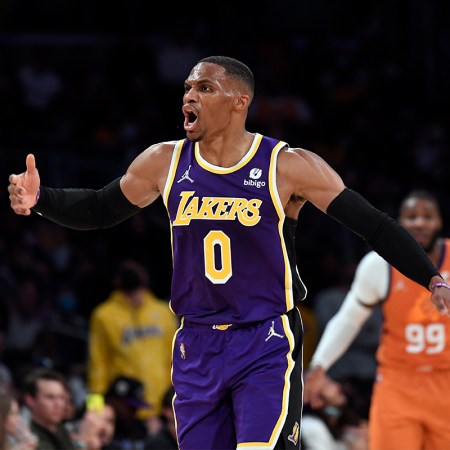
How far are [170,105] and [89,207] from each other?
8.25 metres

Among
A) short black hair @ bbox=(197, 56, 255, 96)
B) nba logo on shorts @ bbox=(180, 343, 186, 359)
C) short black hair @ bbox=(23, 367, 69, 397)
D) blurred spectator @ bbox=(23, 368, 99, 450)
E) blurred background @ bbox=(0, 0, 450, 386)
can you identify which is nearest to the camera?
nba logo on shorts @ bbox=(180, 343, 186, 359)

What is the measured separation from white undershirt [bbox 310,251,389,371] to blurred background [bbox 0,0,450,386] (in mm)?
3320

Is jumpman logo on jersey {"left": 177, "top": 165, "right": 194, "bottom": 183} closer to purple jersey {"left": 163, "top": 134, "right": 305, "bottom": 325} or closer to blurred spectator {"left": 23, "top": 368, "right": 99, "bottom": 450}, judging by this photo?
purple jersey {"left": 163, "top": 134, "right": 305, "bottom": 325}

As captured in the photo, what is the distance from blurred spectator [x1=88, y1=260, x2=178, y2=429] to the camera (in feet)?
32.3

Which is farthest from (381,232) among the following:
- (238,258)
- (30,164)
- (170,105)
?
(170,105)

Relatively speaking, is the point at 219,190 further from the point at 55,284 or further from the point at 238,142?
the point at 55,284

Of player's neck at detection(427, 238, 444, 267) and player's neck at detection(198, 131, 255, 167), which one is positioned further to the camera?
player's neck at detection(427, 238, 444, 267)

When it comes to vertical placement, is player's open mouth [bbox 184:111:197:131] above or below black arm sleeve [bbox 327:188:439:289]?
above

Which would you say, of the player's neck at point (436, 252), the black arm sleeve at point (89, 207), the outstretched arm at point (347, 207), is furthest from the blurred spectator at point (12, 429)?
the player's neck at point (436, 252)

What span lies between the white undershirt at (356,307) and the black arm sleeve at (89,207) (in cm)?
213

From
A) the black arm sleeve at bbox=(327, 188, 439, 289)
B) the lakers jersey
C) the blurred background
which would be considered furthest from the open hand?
the blurred background

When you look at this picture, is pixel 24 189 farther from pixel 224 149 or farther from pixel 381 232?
pixel 381 232

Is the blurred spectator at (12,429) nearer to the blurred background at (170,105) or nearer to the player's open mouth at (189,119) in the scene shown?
the player's open mouth at (189,119)

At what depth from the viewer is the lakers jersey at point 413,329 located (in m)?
6.98
